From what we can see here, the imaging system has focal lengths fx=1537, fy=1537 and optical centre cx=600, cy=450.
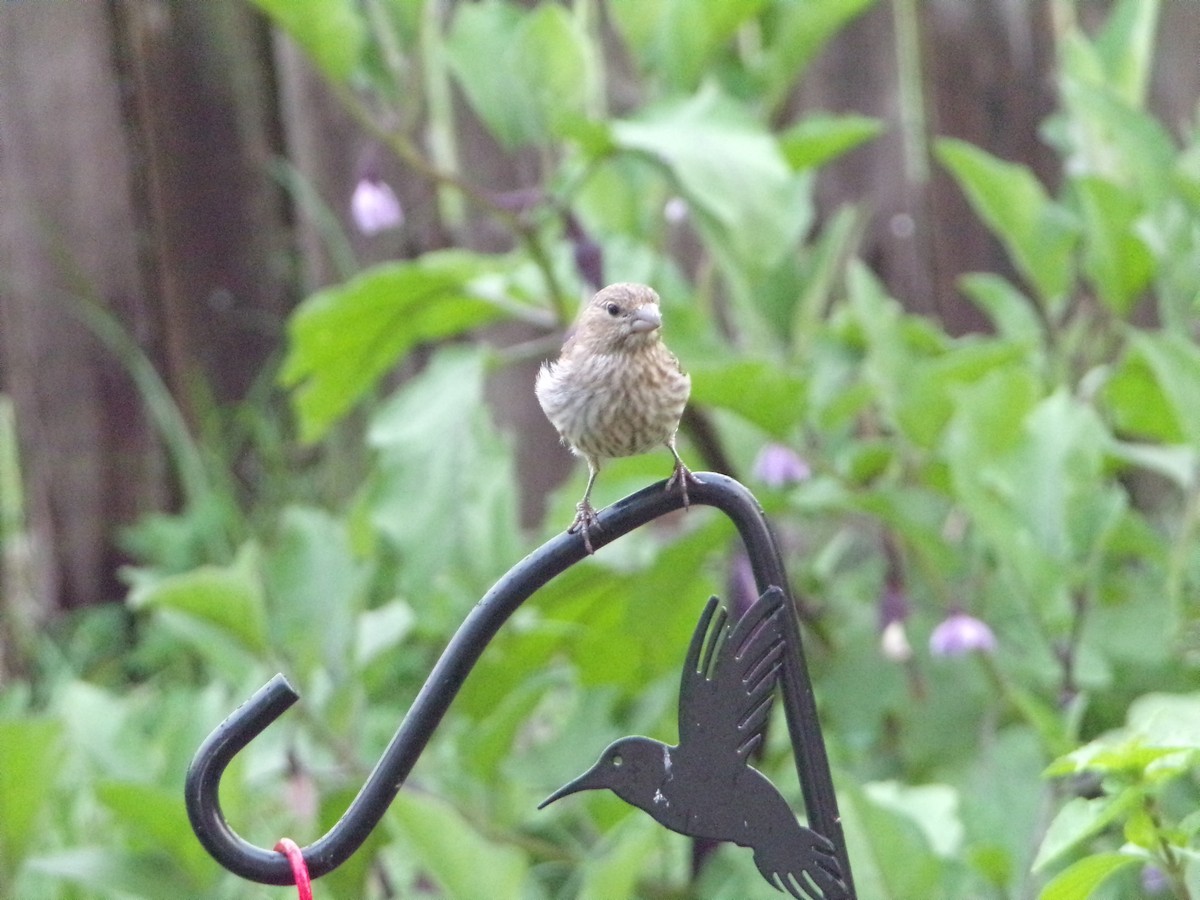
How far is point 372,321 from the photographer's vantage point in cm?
241

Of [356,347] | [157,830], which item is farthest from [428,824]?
[356,347]

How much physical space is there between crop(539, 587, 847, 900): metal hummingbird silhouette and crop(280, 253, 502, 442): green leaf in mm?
1220

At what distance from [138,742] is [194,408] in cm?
197

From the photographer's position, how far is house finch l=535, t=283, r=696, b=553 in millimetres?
1572

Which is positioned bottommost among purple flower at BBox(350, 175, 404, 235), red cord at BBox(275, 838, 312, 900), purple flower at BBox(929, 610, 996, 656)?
purple flower at BBox(929, 610, 996, 656)

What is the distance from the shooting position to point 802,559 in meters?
2.79

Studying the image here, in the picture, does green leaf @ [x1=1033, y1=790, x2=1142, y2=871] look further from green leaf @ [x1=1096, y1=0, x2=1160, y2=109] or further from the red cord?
green leaf @ [x1=1096, y1=0, x2=1160, y2=109]

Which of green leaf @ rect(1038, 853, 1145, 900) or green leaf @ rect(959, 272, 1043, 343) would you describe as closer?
green leaf @ rect(1038, 853, 1145, 900)

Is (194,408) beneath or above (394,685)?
above

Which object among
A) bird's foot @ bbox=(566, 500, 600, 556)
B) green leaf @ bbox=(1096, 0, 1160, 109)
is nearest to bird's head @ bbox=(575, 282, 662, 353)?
bird's foot @ bbox=(566, 500, 600, 556)

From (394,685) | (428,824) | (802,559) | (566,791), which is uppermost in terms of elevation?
(566,791)

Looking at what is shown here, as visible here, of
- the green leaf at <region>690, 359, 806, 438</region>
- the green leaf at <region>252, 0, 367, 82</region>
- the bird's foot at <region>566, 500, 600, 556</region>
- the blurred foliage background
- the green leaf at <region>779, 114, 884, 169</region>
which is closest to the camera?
the bird's foot at <region>566, 500, 600, 556</region>

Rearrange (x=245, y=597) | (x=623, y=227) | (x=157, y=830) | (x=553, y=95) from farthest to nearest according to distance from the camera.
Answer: (x=623, y=227), (x=553, y=95), (x=245, y=597), (x=157, y=830)

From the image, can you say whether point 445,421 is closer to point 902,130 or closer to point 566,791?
point 566,791
